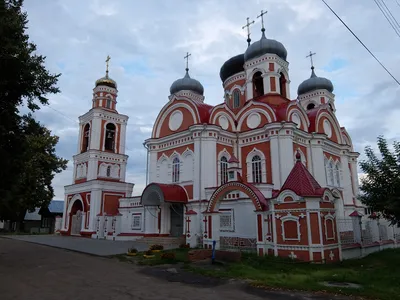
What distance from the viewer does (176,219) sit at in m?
20.8

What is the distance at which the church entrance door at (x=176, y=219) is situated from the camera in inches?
813

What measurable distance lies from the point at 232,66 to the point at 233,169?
46.5 ft

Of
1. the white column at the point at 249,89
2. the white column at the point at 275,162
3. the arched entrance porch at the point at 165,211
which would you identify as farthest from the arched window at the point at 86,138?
the white column at the point at 275,162

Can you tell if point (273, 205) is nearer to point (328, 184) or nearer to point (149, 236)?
point (149, 236)

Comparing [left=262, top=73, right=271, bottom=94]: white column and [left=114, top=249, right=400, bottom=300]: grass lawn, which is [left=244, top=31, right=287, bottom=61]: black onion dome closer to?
[left=262, top=73, right=271, bottom=94]: white column

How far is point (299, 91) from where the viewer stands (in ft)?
104

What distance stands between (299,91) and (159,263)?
24565 millimetres

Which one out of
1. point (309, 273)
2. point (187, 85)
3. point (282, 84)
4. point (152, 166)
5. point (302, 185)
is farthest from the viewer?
point (187, 85)

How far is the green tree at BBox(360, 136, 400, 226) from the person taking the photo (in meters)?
10.9

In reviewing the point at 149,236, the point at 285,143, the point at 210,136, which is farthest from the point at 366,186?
the point at 149,236


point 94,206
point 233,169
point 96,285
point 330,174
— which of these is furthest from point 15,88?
point 330,174

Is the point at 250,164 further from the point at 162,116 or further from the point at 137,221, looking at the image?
the point at 137,221

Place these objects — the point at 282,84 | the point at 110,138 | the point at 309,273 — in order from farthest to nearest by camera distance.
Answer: the point at 110,138 < the point at 282,84 < the point at 309,273

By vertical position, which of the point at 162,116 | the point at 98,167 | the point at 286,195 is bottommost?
the point at 286,195
